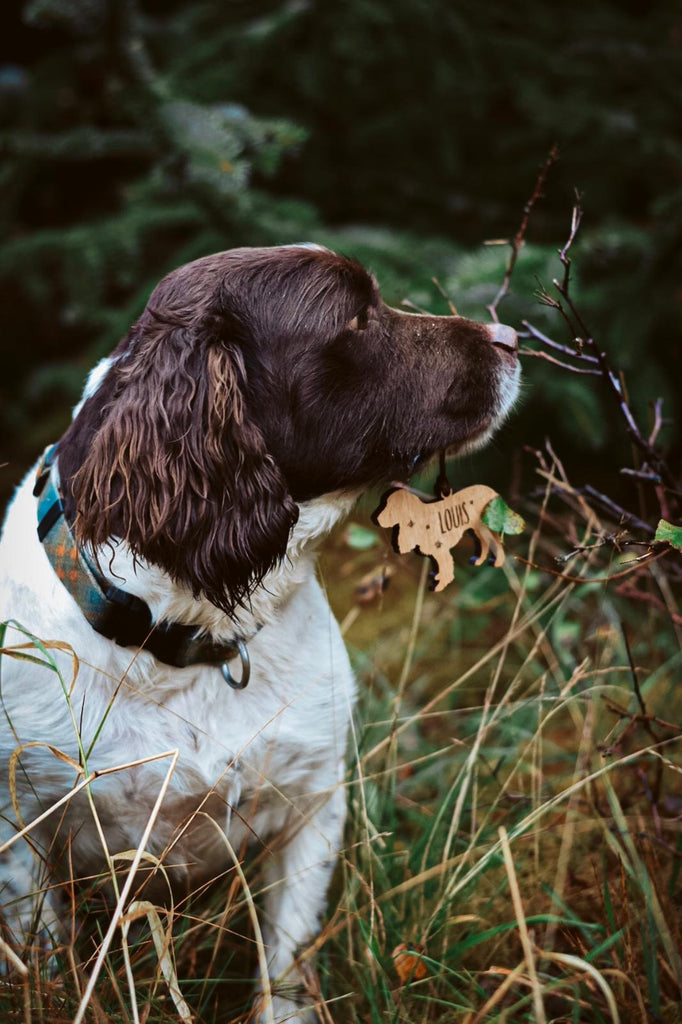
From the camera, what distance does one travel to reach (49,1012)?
1509 mm

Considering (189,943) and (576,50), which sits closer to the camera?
(189,943)

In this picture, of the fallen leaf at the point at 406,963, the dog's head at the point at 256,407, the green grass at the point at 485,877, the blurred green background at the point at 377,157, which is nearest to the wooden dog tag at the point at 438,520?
the dog's head at the point at 256,407

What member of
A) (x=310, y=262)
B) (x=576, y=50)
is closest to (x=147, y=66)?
(x=310, y=262)

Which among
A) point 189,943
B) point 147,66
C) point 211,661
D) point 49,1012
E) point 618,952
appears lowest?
point 618,952

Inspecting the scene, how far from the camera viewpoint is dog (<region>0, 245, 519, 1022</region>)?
71.1 inches

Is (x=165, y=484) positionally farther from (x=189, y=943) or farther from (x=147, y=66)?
(x=147, y=66)

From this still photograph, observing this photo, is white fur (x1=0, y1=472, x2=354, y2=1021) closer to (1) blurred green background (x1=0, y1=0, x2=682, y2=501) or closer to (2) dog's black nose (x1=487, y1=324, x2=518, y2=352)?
(2) dog's black nose (x1=487, y1=324, x2=518, y2=352)

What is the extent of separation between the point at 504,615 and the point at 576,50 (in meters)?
2.25

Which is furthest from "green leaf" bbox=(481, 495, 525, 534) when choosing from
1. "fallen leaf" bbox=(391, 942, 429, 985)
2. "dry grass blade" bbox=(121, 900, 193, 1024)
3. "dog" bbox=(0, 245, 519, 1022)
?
"dry grass blade" bbox=(121, 900, 193, 1024)

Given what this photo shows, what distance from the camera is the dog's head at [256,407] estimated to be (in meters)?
1.79

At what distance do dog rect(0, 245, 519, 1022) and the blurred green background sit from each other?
1.00 metres

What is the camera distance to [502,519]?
1827mm

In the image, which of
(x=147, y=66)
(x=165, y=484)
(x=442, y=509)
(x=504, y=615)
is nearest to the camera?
(x=165, y=484)

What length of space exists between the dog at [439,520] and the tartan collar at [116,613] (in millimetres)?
416
